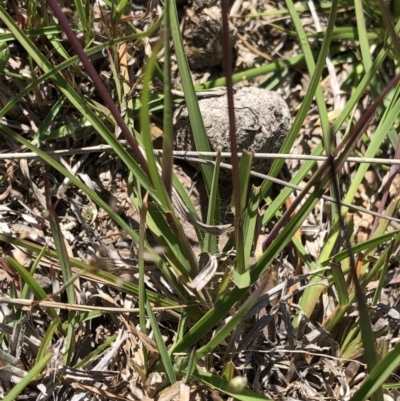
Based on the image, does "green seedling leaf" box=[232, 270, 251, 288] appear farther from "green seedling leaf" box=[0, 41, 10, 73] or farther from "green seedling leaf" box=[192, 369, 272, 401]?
"green seedling leaf" box=[0, 41, 10, 73]

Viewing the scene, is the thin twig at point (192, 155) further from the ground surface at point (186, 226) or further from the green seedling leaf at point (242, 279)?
the green seedling leaf at point (242, 279)

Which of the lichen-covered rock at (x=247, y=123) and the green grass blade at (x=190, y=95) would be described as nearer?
the green grass blade at (x=190, y=95)

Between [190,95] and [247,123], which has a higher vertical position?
[190,95]

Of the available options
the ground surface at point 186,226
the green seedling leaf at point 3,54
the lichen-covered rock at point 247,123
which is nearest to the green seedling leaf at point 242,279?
the ground surface at point 186,226

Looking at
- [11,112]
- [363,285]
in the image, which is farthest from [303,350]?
[11,112]

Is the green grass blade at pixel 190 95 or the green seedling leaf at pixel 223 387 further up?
the green grass blade at pixel 190 95

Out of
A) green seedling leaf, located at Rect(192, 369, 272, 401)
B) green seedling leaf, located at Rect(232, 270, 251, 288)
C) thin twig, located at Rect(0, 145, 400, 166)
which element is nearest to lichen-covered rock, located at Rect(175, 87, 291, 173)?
thin twig, located at Rect(0, 145, 400, 166)

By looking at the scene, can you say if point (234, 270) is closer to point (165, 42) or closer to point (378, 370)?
point (378, 370)

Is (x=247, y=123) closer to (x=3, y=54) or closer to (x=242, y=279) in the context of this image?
(x=242, y=279)

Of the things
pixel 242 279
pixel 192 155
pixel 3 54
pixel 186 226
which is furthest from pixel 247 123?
pixel 3 54

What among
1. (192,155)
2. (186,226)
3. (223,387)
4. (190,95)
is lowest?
(223,387)
